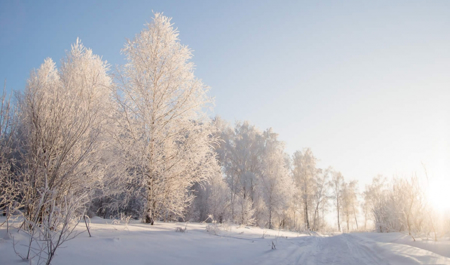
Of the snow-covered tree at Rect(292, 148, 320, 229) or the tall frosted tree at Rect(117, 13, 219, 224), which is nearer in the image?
the tall frosted tree at Rect(117, 13, 219, 224)

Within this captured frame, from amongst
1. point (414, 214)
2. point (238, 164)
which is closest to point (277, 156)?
point (238, 164)

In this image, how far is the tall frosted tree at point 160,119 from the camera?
7.35m

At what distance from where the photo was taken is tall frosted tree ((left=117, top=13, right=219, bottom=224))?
24.1 ft

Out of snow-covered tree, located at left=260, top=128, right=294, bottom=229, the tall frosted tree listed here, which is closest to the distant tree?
snow-covered tree, located at left=260, top=128, right=294, bottom=229

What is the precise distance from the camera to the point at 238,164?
26359 millimetres

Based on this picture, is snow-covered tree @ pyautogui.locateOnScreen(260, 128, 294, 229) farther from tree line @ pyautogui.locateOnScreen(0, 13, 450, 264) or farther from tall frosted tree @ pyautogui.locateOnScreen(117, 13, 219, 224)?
tall frosted tree @ pyautogui.locateOnScreen(117, 13, 219, 224)

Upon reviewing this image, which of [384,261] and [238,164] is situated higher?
[238,164]

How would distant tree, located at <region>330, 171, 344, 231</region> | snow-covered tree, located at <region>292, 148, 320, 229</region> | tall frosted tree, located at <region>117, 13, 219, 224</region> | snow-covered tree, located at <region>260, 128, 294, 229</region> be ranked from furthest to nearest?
distant tree, located at <region>330, 171, 344, 231</region> < snow-covered tree, located at <region>292, 148, 320, 229</region> < snow-covered tree, located at <region>260, 128, 294, 229</region> < tall frosted tree, located at <region>117, 13, 219, 224</region>

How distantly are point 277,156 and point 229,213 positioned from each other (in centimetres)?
756

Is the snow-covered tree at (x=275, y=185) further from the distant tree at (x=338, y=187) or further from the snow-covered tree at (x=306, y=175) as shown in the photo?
the distant tree at (x=338, y=187)

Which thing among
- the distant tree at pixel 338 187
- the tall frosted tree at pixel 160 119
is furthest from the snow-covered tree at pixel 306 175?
the tall frosted tree at pixel 160 119

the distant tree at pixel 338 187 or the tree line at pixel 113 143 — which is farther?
the distant tree at pixel 338 187

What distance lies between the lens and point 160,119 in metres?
7.68

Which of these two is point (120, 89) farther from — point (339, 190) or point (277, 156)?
point (339, 190)
